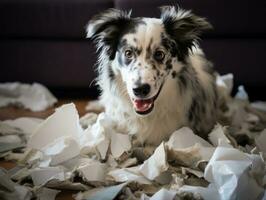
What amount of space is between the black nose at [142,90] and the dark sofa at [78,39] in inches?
38.9

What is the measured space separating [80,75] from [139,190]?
1.35 m

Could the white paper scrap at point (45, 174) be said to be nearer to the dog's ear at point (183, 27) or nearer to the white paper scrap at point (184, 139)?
the white paper scrap at point (184, 139)

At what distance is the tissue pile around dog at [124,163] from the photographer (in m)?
1.69

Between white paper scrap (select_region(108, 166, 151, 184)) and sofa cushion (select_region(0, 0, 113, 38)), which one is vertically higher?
sofa cushion (select_region(0, 0, 113, 38))

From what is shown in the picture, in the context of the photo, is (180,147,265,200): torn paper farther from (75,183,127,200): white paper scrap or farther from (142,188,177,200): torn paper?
(75,183,127,200): white paper scrap

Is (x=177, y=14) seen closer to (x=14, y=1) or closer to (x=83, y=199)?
(x=83, y=199)

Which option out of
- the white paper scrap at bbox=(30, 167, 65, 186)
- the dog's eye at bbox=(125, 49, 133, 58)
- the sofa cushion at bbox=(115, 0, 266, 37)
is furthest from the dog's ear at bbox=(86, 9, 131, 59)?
the sofa cushion at bbox=(115, 0, 266, 37)

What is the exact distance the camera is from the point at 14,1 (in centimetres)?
289

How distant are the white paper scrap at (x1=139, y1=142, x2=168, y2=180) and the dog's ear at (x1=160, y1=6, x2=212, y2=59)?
1.57 ft

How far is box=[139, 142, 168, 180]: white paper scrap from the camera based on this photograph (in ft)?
6.09

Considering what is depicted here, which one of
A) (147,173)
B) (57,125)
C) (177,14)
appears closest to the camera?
(147,173)

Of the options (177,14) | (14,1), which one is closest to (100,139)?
(177,14)

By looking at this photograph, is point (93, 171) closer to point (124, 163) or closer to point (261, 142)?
point (124, 163)

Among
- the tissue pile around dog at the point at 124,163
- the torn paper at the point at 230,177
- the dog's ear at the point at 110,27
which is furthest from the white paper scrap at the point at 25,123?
the torn paper at the point at 230,177
